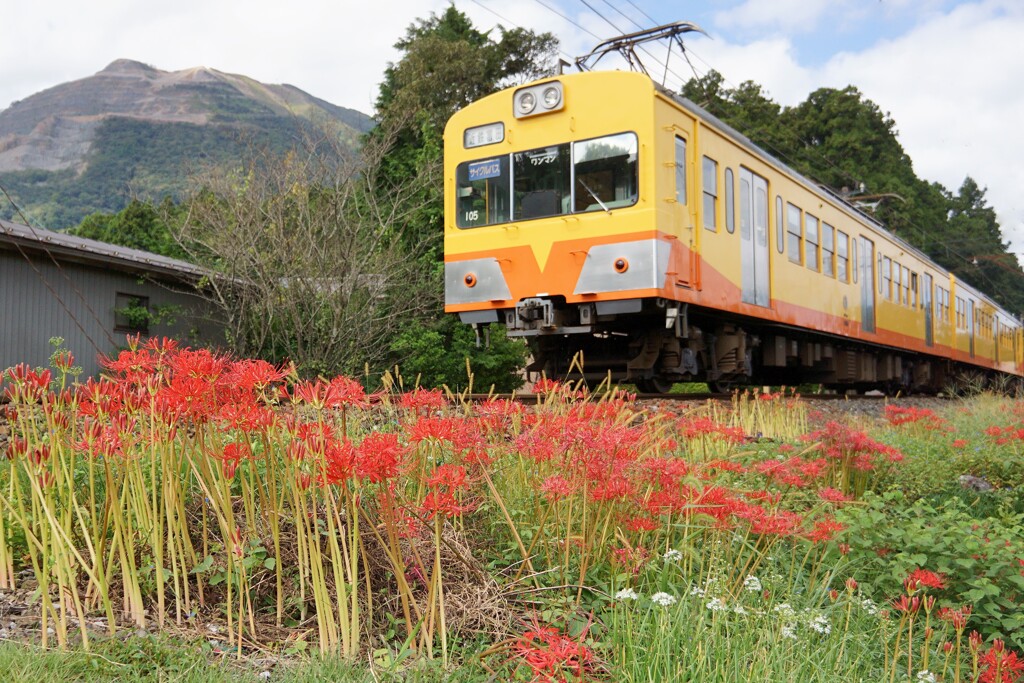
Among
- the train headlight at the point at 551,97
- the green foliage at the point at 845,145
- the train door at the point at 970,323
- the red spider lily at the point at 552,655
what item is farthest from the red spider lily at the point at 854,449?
the green foliage at the point at 845,145

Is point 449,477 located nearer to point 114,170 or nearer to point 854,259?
point 854,259

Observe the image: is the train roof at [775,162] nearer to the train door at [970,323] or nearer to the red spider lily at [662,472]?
the train door at [970,323]

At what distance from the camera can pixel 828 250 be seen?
39.3 ft

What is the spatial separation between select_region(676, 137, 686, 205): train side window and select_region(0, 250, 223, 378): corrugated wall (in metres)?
8.58

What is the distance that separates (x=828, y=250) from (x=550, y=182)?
5.44 meters

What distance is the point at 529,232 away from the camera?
8477 mm

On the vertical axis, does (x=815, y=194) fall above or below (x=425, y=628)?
above

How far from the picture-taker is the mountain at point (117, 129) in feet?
279

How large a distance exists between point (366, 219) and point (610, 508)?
12.2 metres

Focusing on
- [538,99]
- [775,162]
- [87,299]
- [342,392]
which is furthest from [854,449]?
[87,299]

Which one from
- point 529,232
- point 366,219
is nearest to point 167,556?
point 529,232

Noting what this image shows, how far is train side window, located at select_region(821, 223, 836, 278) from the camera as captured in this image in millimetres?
11766

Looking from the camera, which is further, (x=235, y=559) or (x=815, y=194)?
(x=815, y=194)

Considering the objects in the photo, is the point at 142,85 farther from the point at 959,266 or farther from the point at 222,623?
the point at 222,623
